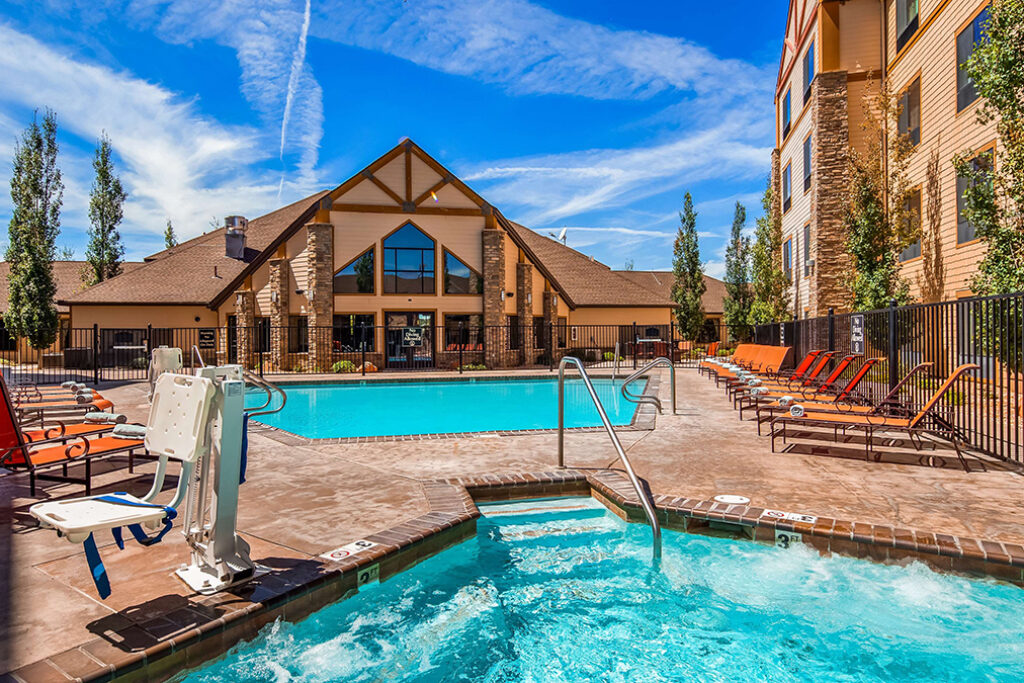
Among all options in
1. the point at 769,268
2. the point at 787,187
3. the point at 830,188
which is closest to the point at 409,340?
the point at 769,268

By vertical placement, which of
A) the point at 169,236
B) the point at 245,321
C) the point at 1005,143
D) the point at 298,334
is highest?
the point at 169,236

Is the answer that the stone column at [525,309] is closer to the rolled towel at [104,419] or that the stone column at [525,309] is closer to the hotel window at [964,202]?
the hotel window at [964,202]

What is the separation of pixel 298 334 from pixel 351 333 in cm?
225

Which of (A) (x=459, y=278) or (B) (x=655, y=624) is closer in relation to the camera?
(B) (x=655, y=624)

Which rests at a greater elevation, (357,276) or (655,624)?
(357,276)

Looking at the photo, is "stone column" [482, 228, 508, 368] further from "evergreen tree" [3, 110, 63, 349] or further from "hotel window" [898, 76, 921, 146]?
"evergreen tree" [3, 110, 63, 349]

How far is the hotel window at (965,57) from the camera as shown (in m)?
13.0

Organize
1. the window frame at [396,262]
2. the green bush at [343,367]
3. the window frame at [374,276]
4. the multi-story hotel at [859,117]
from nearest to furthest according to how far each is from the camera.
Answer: the multi-story hotel at [859,117], the green bush at [343,367], the window frame at [374,276], the window frame at [396,262]

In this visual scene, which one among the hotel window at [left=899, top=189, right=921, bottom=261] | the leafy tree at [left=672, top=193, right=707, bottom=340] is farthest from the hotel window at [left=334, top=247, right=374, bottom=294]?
the hotel window at [left=899, top=189, right=921, bottom=261]

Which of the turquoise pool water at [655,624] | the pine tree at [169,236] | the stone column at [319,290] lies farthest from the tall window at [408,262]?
the pine tree at [169,236]

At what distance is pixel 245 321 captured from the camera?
24.8m

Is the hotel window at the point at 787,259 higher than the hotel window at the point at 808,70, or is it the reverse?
the hotel window at the point at 808,70

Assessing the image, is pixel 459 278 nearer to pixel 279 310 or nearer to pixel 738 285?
pixel 279 310

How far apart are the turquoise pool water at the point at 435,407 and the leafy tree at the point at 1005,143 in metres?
6.65
